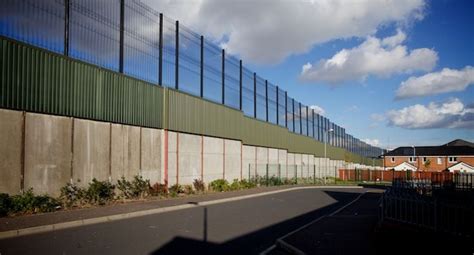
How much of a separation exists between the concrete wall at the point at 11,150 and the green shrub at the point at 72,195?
212 centimetres

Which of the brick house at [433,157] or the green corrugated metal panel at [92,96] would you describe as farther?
the brick house at [433,157]

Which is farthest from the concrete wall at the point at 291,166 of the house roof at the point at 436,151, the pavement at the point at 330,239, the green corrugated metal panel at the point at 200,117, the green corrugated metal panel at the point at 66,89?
the house roof at the point at 436,151

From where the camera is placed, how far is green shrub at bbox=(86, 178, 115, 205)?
18.8 metres

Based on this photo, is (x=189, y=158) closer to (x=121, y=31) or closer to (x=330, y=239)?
(x=121, y=31)

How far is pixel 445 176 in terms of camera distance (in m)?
34.8

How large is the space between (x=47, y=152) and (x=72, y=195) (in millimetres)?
2088

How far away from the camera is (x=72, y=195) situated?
18312mm

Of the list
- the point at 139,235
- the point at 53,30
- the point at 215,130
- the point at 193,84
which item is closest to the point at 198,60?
the point at 193,84

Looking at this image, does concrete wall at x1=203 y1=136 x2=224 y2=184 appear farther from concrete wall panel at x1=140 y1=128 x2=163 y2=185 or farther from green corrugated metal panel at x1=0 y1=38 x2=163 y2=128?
green corrugated metal panel at x1=0 y1=38 x2=163 y2=128

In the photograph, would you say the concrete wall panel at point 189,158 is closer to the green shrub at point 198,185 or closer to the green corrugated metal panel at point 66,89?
the green shrub at point 198,185

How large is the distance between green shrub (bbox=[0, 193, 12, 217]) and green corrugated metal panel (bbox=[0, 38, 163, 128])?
3338mm

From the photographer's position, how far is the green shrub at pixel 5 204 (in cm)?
1415

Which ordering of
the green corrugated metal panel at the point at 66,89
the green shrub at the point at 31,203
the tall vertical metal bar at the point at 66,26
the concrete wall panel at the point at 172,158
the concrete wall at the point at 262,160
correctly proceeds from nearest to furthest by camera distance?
the green shrub at the point at 31,203
the green corrugated metal panel at the point at 66,89
the tall vertical metal bar at the point at 66,26
the concrete wall panel at the point at 172,158
the concrete wall at the point at 262,160

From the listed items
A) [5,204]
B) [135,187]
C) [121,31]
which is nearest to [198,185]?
[135,187]
